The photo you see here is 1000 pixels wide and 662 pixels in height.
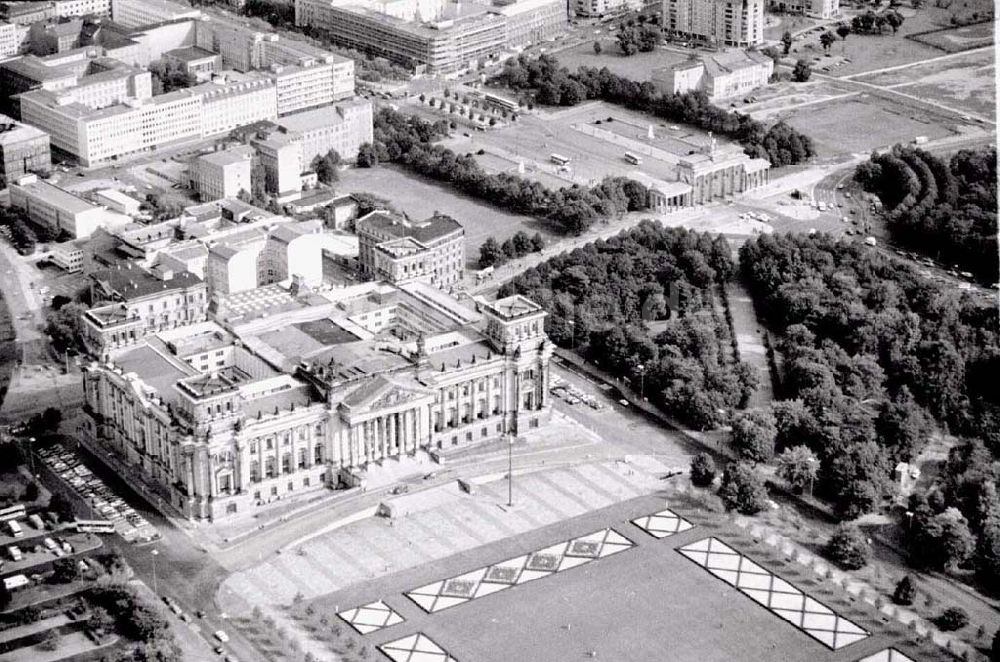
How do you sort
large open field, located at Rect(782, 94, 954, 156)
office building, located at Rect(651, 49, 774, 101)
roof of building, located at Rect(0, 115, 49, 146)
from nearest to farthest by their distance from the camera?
1. roof of building, located at Rect(0, 115, 49, 146)
2. large open field, located at Rect(782, 94, 954, 156)
3. office building, located at Rect(651, 49, 774, 101)

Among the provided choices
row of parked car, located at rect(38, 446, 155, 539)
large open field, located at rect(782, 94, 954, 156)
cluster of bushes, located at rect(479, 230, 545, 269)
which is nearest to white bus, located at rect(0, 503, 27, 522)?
row of parked car, located at rect(38, 446, 155, 539)

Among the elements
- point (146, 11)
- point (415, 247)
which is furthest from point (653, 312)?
point (146, 11)

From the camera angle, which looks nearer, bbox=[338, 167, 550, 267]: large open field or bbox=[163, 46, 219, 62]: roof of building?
bbox=[338, 167, 550, 267]: large open field

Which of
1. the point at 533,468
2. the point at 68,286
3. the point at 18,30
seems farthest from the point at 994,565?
the point at 18,30

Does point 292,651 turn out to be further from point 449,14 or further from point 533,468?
point 449,14

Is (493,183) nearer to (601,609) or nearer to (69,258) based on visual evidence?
(69,258)

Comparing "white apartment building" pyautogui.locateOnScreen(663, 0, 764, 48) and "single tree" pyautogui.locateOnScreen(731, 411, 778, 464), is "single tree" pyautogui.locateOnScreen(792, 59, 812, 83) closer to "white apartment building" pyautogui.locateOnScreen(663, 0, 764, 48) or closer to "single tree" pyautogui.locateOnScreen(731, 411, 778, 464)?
"white apartment building" pyautogui.locateOnScreen(663, 0, 764, 48)

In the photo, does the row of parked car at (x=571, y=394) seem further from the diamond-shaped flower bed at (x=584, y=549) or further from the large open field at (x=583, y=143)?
the large open field at (x=583, y=143)
